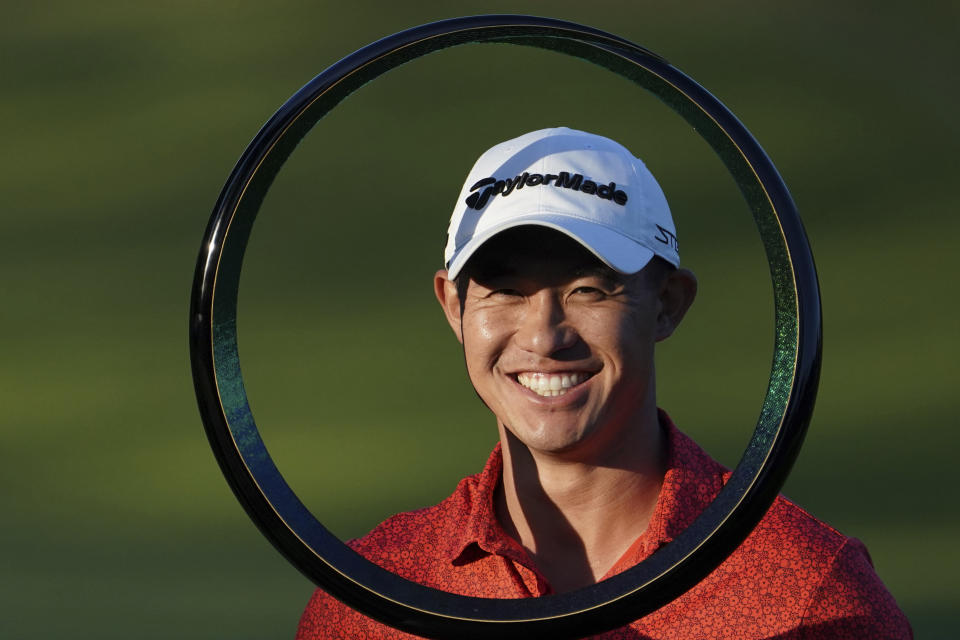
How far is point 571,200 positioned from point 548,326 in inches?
4.9

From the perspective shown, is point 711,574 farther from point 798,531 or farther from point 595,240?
point 595,240

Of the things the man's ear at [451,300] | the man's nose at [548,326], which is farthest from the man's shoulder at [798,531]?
the man's ear at [451,300]

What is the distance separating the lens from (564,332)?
140 cm

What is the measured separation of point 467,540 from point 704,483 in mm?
250

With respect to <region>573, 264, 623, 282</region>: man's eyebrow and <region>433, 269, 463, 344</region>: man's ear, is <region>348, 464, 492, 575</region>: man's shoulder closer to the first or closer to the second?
<region>433, 269, 463, 344</region>: man's ear

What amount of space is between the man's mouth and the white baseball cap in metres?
0.13

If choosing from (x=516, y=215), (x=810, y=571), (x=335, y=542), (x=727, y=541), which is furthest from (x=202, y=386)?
(x=810, y=571)

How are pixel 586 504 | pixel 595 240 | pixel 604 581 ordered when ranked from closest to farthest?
pixel 604 581 → pixel 595 240 → pixel 586 504

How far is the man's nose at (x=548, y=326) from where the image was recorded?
1.39m

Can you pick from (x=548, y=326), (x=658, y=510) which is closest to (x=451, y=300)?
(x=548, y=326)

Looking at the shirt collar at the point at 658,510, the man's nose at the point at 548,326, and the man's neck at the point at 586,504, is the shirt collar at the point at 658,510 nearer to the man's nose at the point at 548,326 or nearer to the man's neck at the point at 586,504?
the man's neck at the point at 586,504

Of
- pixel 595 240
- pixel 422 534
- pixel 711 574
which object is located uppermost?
pixel 595 240

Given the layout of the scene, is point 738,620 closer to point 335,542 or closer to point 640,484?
point 640,484

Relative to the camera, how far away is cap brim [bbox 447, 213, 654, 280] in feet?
4.35
